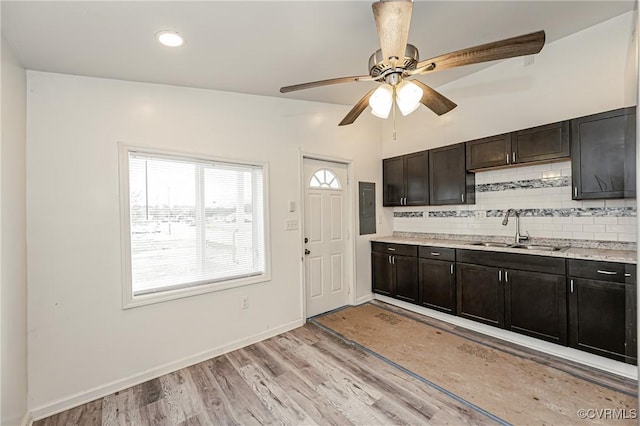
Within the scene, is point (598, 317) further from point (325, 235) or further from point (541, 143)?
point (325, 235)

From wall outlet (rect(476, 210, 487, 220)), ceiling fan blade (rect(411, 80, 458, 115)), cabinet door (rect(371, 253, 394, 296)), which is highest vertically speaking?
ceiling fan blade (rect(411, 80, 458, 115))

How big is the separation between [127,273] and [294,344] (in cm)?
170

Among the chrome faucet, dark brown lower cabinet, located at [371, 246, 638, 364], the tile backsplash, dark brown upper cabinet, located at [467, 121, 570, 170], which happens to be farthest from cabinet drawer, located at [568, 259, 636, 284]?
dark brown upper cabinet, located at [467, 121, 570, 170]

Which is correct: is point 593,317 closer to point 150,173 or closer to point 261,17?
point 261,17

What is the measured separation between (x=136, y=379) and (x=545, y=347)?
3.63 metres

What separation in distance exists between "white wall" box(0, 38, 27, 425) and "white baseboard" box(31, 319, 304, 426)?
0.15 m

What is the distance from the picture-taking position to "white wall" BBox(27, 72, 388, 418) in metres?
2.09

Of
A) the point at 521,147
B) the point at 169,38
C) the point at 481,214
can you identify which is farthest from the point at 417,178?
the point at 169,38

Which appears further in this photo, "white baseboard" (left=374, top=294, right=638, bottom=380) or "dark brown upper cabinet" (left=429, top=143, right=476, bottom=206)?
"dark brown upper cabinet" (left=429, top=143, right=476, bottom=206)

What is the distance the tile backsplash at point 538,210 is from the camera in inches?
103

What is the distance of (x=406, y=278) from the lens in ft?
12.4

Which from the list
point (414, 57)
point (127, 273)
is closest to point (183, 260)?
point (127, 273)

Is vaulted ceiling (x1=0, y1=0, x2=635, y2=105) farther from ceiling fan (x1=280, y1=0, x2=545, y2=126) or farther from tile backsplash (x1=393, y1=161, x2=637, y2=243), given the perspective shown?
tile backsplash (x1=393, y1=161, x2=637, y2=243)

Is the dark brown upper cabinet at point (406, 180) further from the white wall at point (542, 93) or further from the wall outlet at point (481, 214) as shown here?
the wall outlet at point (481, 214)
